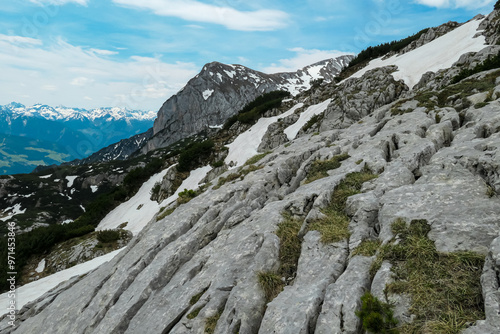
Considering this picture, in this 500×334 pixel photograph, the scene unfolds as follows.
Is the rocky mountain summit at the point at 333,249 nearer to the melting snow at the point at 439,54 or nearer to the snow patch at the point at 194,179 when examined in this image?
the melting snow at the point at 439,54

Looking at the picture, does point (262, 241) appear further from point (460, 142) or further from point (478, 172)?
point (460, 142)

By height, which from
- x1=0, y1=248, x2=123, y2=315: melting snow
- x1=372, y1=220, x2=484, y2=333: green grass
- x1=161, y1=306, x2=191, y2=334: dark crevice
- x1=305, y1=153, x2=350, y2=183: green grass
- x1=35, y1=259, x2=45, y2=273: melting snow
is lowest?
x1=35, y1=259, x2=45, y2=273: melting snow

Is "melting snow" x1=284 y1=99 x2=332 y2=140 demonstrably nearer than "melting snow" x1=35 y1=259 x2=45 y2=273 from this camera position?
No

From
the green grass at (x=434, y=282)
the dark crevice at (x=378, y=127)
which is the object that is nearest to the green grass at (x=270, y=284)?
the green grass at (x=434, y=282)

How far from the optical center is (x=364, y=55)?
254ft

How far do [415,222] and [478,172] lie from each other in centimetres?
401

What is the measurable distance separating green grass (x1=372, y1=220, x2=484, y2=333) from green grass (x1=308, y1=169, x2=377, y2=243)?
190 centimetres

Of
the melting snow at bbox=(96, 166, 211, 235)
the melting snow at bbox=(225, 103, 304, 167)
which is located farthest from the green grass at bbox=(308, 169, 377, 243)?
the melting snow at bbox=(96, 166, 211, 235)

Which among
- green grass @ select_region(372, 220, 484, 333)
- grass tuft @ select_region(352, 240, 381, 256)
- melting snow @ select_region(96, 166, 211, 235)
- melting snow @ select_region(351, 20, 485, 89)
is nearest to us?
green grass @ select_region(372, 220, 484, 333)

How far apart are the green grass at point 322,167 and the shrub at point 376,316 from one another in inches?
350

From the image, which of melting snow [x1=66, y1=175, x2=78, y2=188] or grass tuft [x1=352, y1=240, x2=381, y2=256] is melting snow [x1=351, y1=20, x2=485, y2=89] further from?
melting snow [x1=66, y1=175, x2=78, y2=188]

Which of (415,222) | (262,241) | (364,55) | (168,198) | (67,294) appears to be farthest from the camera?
(364,55)

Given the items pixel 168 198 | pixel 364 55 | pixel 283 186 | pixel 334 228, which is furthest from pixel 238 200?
pixel 364 55

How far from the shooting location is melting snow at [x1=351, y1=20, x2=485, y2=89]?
135 ft
